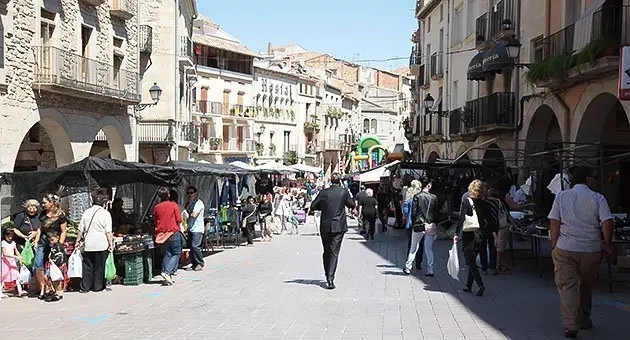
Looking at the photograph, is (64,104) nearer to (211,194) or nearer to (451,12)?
(211,194)

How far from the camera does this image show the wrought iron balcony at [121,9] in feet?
86.0

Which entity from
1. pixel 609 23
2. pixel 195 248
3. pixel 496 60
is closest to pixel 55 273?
pixel 195 248

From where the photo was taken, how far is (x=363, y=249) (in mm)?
22141

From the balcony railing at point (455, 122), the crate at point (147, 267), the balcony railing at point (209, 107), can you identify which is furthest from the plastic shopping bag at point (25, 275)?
the balcony railing at point (209, 107)

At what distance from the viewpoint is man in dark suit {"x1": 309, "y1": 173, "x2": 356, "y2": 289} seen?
1351 cm

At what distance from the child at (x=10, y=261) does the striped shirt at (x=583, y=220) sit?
8.45 meters

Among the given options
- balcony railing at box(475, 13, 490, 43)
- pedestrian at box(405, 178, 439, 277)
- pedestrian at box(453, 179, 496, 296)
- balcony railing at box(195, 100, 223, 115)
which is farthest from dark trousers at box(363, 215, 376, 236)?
balcony railing at box(195, 100, 223, 115)

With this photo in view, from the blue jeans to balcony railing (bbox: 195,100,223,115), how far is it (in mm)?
45267

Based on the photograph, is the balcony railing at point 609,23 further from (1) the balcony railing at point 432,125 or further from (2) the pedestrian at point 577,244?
(1) the balcony railing at point 432,125

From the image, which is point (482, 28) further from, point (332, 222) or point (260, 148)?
point (260, 148)

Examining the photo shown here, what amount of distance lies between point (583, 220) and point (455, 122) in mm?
25438

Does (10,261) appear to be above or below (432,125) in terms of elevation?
below

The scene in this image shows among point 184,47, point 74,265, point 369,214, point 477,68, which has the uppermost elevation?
point 184,47

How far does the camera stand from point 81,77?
76.2 ft
